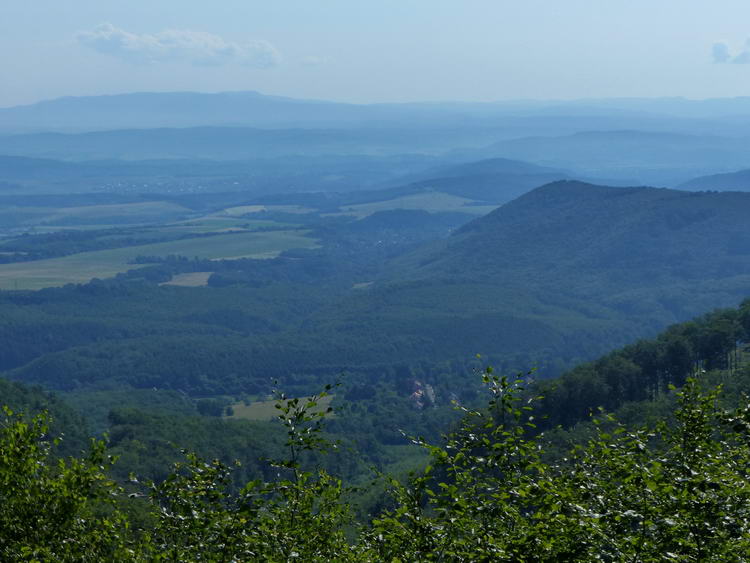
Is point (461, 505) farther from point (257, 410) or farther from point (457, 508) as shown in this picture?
point (257, 410)

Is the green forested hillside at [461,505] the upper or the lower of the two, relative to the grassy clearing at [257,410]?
upper

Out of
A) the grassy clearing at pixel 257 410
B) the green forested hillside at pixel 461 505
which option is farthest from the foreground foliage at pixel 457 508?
the grassy clearing at pixel 257 410

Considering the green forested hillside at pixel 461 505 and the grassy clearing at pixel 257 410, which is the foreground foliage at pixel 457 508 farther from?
the grassy clearing at pixel 257 410

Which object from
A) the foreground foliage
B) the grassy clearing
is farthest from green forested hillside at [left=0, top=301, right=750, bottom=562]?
the grassy clearing

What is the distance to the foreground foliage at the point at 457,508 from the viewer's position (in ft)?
43.8

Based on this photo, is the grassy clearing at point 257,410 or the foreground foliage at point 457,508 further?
the grassy clearing at point 257,410

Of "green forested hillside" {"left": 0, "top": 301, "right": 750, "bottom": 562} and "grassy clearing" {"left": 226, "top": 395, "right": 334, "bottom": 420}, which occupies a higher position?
"green forested hillside" {"left": 0, "top": 301, "right": 750, "bottom": 562}

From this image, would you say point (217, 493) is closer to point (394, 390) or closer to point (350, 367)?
point (394, 390)

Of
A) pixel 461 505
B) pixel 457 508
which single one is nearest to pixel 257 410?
pixel 457 508

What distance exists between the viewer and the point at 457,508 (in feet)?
51.9

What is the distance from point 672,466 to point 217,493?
26.8 ft

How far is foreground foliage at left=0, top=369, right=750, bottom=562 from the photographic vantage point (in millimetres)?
13352

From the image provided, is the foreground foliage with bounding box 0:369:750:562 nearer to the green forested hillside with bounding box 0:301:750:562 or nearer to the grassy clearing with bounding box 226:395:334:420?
the green forested hillside with bounding box 0:301:750:562

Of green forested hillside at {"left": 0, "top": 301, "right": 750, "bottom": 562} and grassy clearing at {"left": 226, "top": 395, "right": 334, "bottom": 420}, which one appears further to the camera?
grassy clearing at {"left": 226, "top": 395, "right": 334, "bottom": 420}
